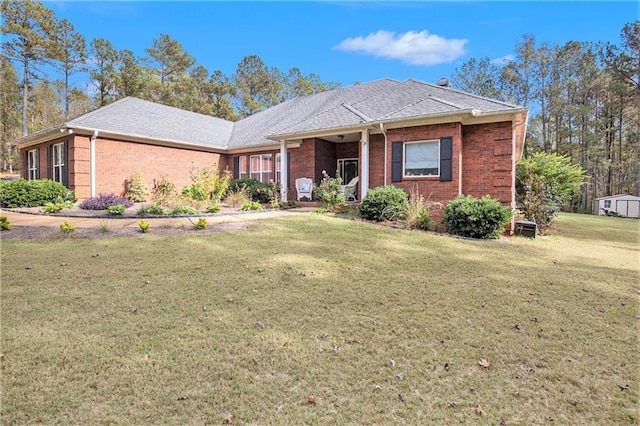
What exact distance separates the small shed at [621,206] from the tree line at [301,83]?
3249 millimetres

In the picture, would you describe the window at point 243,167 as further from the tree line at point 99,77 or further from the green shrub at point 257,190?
the tree line at point 99,77

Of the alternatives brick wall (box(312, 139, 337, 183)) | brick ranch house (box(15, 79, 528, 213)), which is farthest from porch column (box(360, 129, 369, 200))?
brick wall (box(312, 139, 337, 183))

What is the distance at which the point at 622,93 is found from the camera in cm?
2847

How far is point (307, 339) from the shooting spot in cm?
305

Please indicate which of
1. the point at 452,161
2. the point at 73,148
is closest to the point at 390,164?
the point at 452,161

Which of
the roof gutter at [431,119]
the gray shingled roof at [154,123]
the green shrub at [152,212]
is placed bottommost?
the green shrub at [152,212]

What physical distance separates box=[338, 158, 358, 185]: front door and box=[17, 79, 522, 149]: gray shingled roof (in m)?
2.24

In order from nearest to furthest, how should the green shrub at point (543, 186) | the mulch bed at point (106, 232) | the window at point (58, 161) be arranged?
the mulch bed at point (106, 232), the green shrub at point (543, 186), the window at point (58, 161)

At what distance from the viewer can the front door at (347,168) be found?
596 inches

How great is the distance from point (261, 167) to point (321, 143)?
14.7 feet

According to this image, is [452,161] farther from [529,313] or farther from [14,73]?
[14,73]

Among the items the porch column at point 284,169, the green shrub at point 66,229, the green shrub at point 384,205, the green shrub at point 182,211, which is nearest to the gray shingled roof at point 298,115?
the porch column at point 284,169

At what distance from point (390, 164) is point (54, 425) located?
10.8 metres

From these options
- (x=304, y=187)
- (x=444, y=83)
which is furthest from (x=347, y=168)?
(x=444, y=83)
